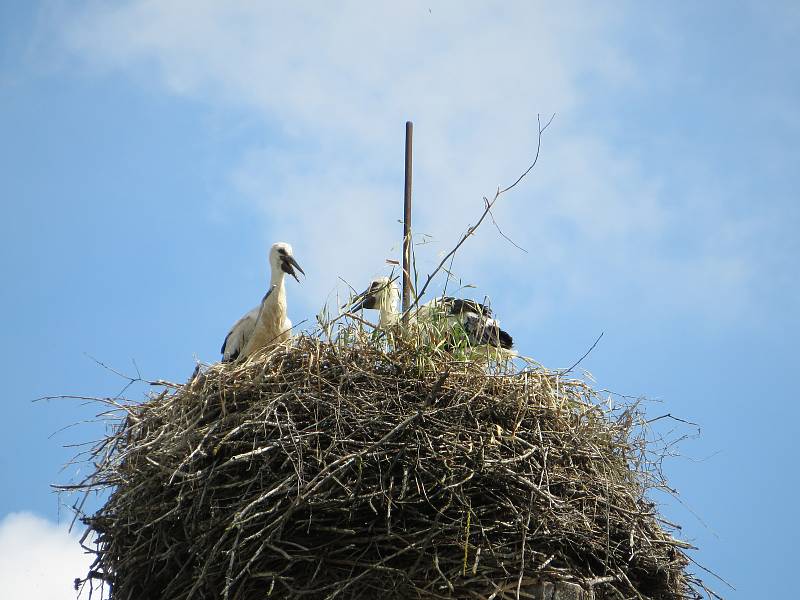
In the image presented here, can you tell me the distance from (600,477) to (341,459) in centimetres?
144

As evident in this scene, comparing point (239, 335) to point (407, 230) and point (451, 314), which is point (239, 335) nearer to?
point (407, 230)

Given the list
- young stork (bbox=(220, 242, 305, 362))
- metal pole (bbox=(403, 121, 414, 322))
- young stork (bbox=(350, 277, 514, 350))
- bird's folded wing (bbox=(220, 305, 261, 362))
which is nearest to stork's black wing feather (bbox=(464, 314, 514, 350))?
young stork (bbox=(350, 277, 514, 350))

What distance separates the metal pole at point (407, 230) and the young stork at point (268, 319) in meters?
1.16

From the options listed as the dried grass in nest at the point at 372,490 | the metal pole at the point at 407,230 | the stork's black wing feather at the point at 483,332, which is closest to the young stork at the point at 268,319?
the metal pole at the point at 407,230

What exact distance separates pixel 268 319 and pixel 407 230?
1.43 m

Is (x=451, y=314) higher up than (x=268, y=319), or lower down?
lower down

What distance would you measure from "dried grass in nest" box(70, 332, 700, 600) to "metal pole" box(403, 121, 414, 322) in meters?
0.62

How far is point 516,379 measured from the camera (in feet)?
19.9

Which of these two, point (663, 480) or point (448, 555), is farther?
point (663, 480)

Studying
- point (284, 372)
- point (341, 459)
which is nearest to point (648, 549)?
point (341, 459)

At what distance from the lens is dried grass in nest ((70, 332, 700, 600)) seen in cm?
531

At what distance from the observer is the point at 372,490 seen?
5387mm

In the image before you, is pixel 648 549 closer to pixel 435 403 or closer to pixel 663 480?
pixel 663 480

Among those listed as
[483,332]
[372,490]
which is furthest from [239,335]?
[372,490]
